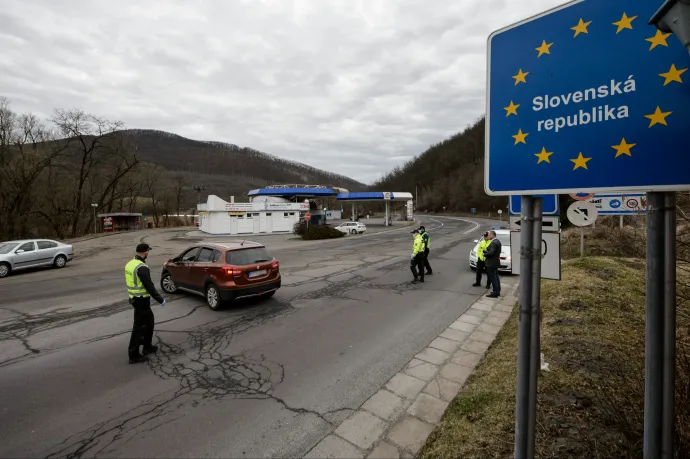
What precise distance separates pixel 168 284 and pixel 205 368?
5467mm

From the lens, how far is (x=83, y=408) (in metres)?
4.02

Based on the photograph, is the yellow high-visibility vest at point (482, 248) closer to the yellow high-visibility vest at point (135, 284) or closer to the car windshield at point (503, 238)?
the car windshield at point (503, 238)

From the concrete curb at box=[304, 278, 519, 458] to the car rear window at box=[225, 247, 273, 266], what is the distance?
15.0ft

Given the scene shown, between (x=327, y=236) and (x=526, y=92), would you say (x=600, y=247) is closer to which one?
(x=526, y=92)

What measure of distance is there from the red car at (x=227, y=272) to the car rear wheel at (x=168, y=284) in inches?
19.1

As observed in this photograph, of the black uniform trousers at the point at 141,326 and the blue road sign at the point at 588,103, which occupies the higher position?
the blue road sign at the point at 588,103

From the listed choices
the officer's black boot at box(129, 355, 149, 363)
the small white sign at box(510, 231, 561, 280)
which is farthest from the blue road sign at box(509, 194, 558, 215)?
the officer's black boot at box(129, 355, 149, 363)

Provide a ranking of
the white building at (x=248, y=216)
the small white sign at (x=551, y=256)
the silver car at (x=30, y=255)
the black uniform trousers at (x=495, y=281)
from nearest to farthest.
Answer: the small white sign at (x=551, y=256) → the black uniform trousers at (x=495, y=281) → the silver car at (x=30, y=255) → the white building at (x=248, y=216)

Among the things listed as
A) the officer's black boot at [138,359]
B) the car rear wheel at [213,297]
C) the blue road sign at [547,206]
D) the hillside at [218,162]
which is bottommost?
the officer's black boot at [138,359]

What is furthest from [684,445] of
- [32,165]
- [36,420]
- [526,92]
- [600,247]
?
[32,165]

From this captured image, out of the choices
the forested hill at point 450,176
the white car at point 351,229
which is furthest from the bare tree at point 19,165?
the forested hill at point 450,176

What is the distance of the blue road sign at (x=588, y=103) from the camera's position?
4.90 ft

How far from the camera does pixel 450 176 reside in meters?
110

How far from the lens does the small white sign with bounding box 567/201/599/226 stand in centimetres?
690
